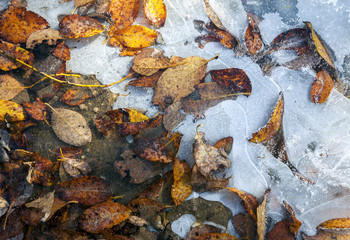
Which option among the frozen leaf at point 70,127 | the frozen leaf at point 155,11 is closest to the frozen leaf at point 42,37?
the frozen leaf at point 70,127

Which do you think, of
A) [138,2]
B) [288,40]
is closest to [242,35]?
[288,40]

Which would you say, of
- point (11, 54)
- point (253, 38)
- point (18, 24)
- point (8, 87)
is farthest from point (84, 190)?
point (253, 38)

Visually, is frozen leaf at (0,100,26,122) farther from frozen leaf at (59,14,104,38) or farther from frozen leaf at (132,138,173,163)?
frozen leaf at (132,138,173,163)

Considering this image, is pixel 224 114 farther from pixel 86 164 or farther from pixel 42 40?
pixel 42 40

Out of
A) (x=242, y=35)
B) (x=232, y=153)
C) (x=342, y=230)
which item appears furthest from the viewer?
(x=242, y=35)

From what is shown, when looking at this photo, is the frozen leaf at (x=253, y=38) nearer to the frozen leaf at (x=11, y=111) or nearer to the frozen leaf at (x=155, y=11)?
the frozen leaf at (x=155, y=11)

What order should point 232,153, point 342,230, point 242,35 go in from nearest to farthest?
point 342,230, point 232,153, point 242,35

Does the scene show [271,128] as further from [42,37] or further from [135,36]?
[42,37]
